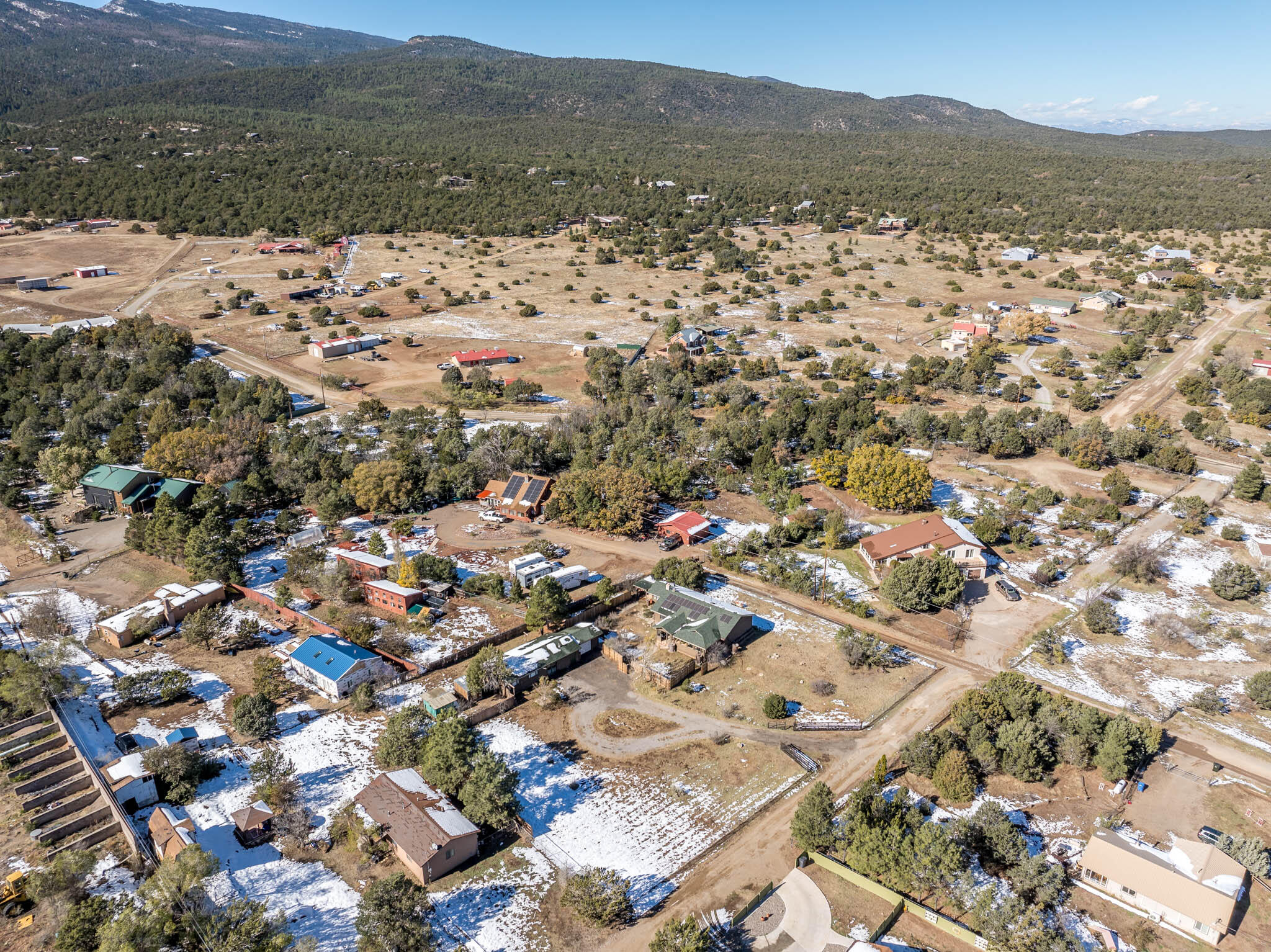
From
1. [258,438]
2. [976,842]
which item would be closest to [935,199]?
[258,438]

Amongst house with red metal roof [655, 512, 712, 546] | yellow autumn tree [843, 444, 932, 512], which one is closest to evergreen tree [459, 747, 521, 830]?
house with red metal roof [655, 512, 712, 546]

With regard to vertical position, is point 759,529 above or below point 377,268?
below

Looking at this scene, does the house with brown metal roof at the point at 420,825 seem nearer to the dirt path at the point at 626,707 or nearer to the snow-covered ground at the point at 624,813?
the snow-covered ground at the point at 624,813


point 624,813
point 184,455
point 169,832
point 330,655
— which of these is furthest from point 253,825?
point 184,455

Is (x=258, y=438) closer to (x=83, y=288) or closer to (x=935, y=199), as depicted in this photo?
(x=83, y=288)

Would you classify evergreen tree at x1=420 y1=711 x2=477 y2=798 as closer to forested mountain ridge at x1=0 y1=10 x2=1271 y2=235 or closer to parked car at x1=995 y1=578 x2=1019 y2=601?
parked car at x1=995 y1=578 x2=1019 y2=601
